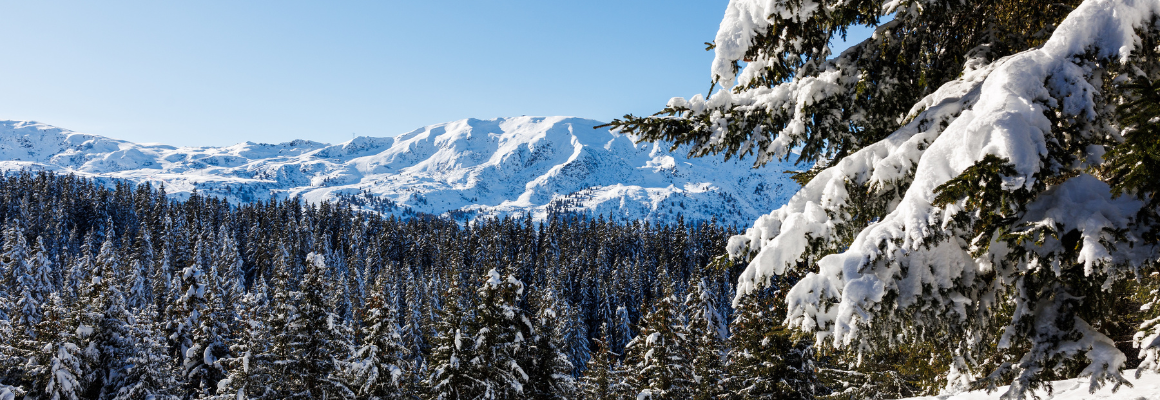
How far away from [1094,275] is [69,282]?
68423mm

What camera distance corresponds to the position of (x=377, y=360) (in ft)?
65.6

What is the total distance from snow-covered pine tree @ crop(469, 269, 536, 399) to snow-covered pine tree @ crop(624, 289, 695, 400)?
5159 mm

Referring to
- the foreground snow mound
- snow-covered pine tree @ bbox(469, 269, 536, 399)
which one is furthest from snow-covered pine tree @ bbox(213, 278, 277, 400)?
the foreground snow mound

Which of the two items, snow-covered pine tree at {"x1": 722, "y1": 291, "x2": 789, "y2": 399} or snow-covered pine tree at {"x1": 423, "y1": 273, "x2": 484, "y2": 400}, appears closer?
snow-covered pine tree at {"x1": 722, "y1": 291, "x2": 789, "y2": 399}

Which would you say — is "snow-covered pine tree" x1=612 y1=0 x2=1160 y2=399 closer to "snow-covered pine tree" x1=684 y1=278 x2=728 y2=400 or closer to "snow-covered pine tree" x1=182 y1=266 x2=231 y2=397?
"snow-covered pine tree" x1=684 y1=278 x2=728 y2=400

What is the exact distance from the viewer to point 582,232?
11300cm

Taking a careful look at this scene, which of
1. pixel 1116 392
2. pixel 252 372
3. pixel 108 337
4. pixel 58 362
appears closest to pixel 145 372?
pixel 108 337

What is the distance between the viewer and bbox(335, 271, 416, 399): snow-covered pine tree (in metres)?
19.7

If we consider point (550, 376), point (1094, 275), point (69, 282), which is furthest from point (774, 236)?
point (69, 282)

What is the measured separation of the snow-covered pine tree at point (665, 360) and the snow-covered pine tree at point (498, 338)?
16.9ft

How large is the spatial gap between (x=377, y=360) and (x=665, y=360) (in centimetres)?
1046

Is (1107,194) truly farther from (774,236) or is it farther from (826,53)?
(826,53)

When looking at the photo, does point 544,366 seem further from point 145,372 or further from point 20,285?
point 20,285

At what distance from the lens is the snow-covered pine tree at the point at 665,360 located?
22.1 meters
